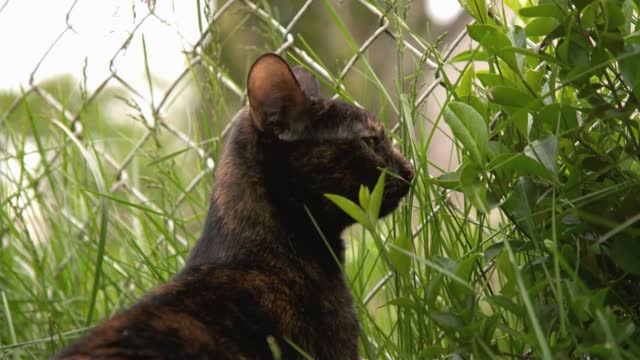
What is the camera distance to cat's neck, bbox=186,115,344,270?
1800mm

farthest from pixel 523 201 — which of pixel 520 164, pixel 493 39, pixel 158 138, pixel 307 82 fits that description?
pixel 158 138

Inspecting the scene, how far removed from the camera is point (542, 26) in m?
1.45

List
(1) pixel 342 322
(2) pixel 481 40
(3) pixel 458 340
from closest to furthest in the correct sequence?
1. (3) pixel 458 340
2. (2) pixel 481 40
3. (1) pixel 342 322

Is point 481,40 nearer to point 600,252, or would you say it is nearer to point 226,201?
point 600,252

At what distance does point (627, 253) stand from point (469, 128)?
308 mm

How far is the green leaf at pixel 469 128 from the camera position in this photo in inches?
54.6

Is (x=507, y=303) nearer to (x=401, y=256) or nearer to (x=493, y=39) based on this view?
(x=401, y=256)

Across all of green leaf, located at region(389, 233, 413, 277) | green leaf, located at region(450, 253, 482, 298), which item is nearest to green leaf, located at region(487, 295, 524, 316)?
green leaf, located at region(450, 253, 482, 298)

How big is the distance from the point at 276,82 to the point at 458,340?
69 centimetres

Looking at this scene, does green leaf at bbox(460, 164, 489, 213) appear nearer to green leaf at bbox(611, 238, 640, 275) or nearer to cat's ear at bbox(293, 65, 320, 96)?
green leaf at bbox(611, 238, 640, 275)

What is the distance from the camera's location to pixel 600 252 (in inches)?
57.6

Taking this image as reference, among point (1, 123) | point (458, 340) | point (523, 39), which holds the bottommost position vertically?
point (458, 340)

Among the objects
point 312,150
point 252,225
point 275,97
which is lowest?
point 252,225

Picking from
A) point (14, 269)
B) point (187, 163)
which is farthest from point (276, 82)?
point (187, 163)
